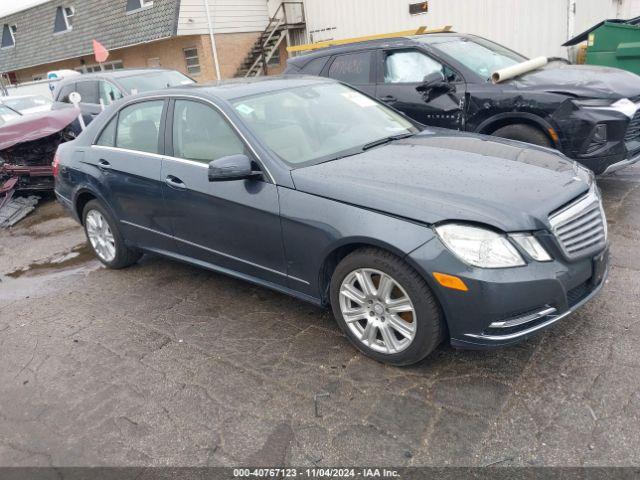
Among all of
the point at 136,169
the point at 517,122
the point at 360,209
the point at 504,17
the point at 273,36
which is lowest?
the point at 517,122

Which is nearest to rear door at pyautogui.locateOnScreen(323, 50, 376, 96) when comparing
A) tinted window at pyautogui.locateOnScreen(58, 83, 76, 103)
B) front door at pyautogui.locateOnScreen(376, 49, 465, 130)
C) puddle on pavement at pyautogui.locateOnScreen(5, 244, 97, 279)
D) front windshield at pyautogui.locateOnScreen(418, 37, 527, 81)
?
front door at pyautogui.locateOnScreen(376, 49, 465, 130)

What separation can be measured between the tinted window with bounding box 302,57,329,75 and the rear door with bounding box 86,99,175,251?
9.98 feet

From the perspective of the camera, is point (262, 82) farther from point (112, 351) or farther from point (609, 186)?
point (609, 186)

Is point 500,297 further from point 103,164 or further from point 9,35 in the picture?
point 9,35

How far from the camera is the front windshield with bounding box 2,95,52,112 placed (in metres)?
11.2

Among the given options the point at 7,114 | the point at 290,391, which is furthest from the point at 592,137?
the point at 7,114

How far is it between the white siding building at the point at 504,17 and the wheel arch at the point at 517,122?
7593 millimetres

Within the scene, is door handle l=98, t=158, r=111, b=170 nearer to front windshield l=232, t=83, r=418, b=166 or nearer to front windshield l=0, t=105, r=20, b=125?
front windshield l=232, t=83, r=418, b=166

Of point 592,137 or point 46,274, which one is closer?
point 592,137

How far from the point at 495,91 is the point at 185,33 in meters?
14.2

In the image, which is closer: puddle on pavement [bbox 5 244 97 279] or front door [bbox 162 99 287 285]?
front door [bbox 162 99 287 285]

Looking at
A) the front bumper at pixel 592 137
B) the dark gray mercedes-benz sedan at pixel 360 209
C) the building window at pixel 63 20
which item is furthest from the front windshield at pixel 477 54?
the building window at pixel 63 20

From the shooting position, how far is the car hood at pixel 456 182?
273cm

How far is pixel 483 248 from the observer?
265cm
